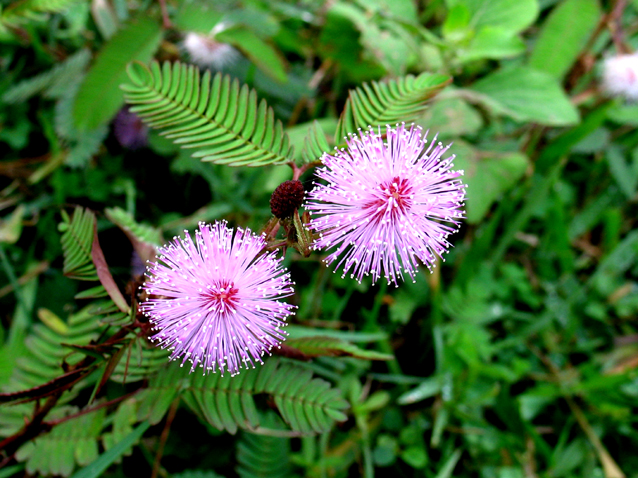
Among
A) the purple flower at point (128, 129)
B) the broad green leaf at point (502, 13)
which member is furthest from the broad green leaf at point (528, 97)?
the purple flower at point (128, 129)

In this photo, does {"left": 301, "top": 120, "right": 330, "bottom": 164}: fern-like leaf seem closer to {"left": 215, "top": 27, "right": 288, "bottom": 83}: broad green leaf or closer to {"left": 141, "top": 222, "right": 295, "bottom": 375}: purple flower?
{"left": 141, "top": 222, "right": 295, "bottom": 375}: purple flower

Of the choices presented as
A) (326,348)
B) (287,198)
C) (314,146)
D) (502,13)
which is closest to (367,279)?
(326,348)

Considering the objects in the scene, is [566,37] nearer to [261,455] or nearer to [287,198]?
[287,198]

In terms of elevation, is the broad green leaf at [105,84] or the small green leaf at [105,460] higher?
the broad green leaf at [105,84]

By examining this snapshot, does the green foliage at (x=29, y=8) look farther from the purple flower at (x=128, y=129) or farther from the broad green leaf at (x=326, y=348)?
the broad green leaf at (x=326, y=348)

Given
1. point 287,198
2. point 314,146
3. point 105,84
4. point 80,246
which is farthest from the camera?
point 105,84
